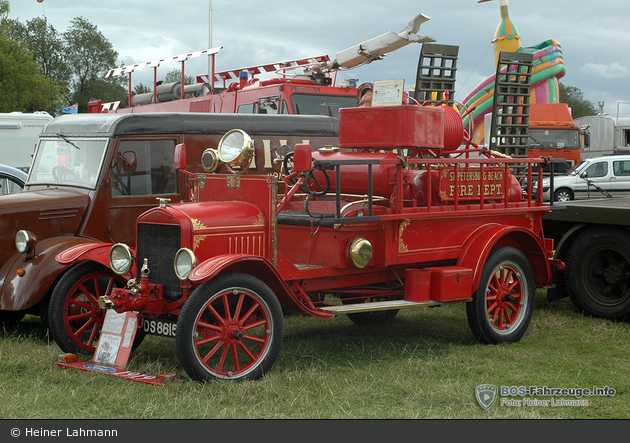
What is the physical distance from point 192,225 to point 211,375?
1.06 meters

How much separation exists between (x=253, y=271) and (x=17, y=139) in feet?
34.8

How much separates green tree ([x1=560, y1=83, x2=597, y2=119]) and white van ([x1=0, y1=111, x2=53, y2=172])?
6321cm

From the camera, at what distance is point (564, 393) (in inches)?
204

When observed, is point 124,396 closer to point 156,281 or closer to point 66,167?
point 156,281

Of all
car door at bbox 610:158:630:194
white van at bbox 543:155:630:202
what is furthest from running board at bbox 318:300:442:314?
car door at bbox 610:158:630:194

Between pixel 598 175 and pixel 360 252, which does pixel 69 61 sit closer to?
pixel 598 175

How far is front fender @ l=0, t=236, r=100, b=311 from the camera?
→ 6543 mm

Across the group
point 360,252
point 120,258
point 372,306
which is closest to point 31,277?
point 120,258

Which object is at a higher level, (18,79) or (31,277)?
(18,79)

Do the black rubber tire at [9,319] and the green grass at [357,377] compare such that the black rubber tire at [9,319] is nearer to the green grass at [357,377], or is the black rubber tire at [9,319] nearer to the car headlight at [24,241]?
the green grass at [357,377]

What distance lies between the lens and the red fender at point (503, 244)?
21.7ft

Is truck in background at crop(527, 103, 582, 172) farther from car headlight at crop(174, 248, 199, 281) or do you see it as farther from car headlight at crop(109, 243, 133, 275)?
car headlight at crop(174, 248, 199, 281)

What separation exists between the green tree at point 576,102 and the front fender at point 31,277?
6935cm

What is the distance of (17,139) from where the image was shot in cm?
1462
